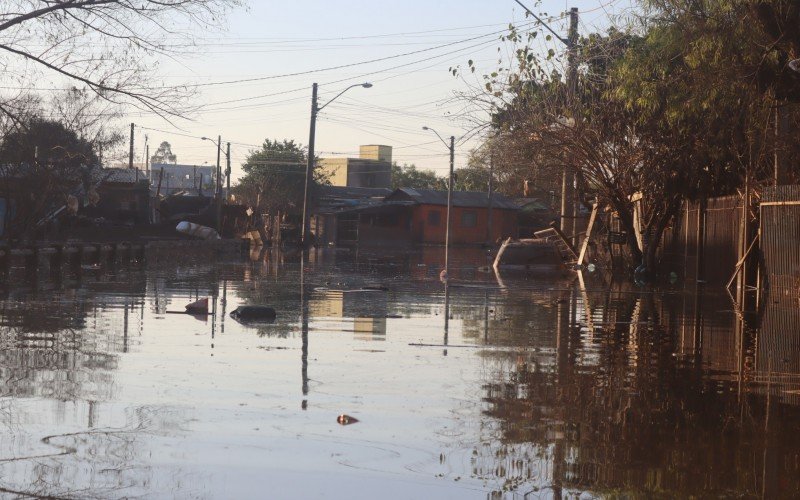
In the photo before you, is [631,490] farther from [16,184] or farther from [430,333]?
[16,184]

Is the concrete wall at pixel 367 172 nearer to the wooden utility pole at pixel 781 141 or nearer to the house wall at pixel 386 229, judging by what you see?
the house wall at pixel 386 229

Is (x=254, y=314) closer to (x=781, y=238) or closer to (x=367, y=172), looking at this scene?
(x=781, y=238)

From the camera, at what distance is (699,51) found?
19.1 metres

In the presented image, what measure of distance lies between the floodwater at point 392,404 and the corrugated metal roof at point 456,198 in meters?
67.5

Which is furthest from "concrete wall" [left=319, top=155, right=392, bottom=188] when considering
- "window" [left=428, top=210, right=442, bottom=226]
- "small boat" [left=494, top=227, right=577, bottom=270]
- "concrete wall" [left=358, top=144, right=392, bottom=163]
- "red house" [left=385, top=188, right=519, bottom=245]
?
"small boat" [left=494, top=227, right=577, bottom=270]

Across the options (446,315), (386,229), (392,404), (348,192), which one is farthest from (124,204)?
(392,404)

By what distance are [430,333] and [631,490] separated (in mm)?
8036

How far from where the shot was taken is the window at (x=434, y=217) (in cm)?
8519

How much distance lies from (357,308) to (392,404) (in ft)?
30.6

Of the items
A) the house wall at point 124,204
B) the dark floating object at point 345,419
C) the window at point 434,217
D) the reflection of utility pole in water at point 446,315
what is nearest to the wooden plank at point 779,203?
the reflection of utility pole in water at point 446,315

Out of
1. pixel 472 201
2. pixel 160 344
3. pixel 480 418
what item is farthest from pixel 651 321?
pixel 472 201

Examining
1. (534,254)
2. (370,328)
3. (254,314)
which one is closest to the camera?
(370,328)

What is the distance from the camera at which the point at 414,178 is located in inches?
5344

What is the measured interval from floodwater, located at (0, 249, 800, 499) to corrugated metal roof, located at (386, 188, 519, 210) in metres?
→ 67.5
